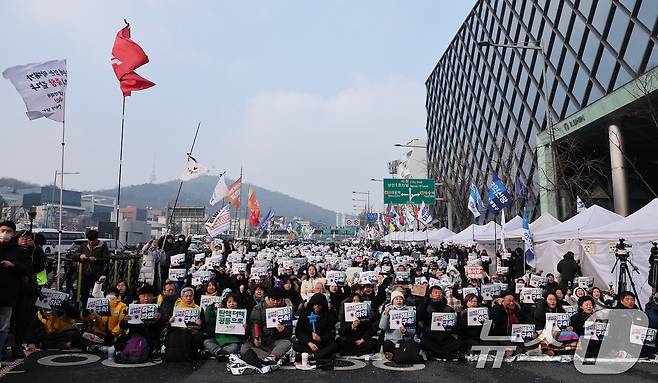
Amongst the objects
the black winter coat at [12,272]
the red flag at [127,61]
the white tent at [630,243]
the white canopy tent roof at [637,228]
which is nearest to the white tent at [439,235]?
the white tent at [630,243]

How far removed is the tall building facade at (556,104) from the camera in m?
21.5

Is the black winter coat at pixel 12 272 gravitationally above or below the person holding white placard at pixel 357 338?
above

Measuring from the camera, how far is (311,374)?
24.0ft

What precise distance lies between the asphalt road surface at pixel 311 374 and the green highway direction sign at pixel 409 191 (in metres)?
27.7

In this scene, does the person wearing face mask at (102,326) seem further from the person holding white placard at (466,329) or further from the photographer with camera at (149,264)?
the person holding white placard at (466,329)

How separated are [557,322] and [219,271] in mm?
8661

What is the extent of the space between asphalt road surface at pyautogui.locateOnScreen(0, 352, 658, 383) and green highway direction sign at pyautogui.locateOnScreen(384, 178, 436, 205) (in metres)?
27.7

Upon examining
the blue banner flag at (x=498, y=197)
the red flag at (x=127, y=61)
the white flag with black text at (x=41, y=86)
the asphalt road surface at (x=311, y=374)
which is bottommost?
the asphalt road surface at (x=311, y=374)

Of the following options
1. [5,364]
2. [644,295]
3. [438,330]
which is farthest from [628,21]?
[5,364]

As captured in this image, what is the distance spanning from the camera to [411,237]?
4288 cm

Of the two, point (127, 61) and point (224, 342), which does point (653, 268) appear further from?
point (127, 61)

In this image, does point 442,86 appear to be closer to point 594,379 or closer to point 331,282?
point 331,282

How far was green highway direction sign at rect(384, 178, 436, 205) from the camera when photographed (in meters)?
35.4

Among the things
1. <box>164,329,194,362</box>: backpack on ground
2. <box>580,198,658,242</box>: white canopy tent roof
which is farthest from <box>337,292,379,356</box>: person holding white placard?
<box>580,198,658,242</box>: white canopy tent roof
